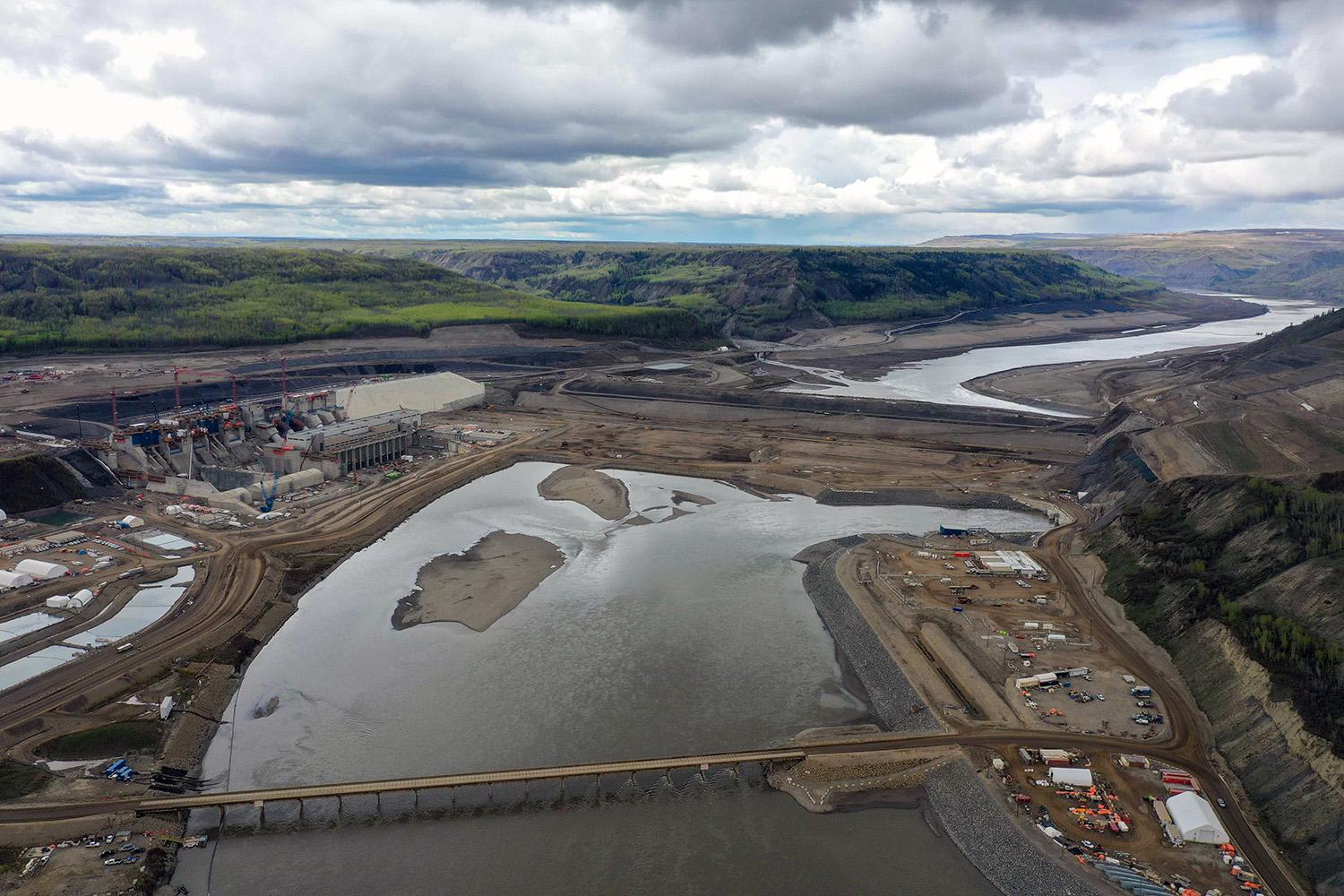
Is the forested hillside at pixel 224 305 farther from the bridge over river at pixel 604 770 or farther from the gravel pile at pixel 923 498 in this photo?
the bridge over river at pixel 604 770

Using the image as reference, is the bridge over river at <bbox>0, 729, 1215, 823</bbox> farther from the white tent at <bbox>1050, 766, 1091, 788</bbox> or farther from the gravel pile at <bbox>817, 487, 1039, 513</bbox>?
the gravel pile at <bbox>817, 487, 1039, 513</bbox>

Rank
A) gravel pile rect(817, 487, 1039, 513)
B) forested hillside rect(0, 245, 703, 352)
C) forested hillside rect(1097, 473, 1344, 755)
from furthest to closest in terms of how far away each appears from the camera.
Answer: forested hillside rect(0, 245, 703, 352) < gravel pile rect(817, 487, 1039, 513) < forested hillside rect(1097, 473, 1344, 755)

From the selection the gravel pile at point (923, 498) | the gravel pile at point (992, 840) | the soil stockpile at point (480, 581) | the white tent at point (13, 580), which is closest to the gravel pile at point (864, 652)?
the gravel pile at point (992, 840)

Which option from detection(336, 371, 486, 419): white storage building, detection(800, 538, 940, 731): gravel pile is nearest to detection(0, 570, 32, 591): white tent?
detection(800, 538, 940, 731): gravel pile

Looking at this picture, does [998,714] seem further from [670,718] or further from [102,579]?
[102,579]

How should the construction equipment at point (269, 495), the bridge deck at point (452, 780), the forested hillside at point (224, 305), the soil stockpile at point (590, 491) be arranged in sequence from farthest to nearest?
the forested hillside at point (224, 305), the soil stockpile at point (590, 491), the construction equipment at point (269, 495), the bridge deck at point (452, 780)

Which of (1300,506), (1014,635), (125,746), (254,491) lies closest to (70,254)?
(254,491)
